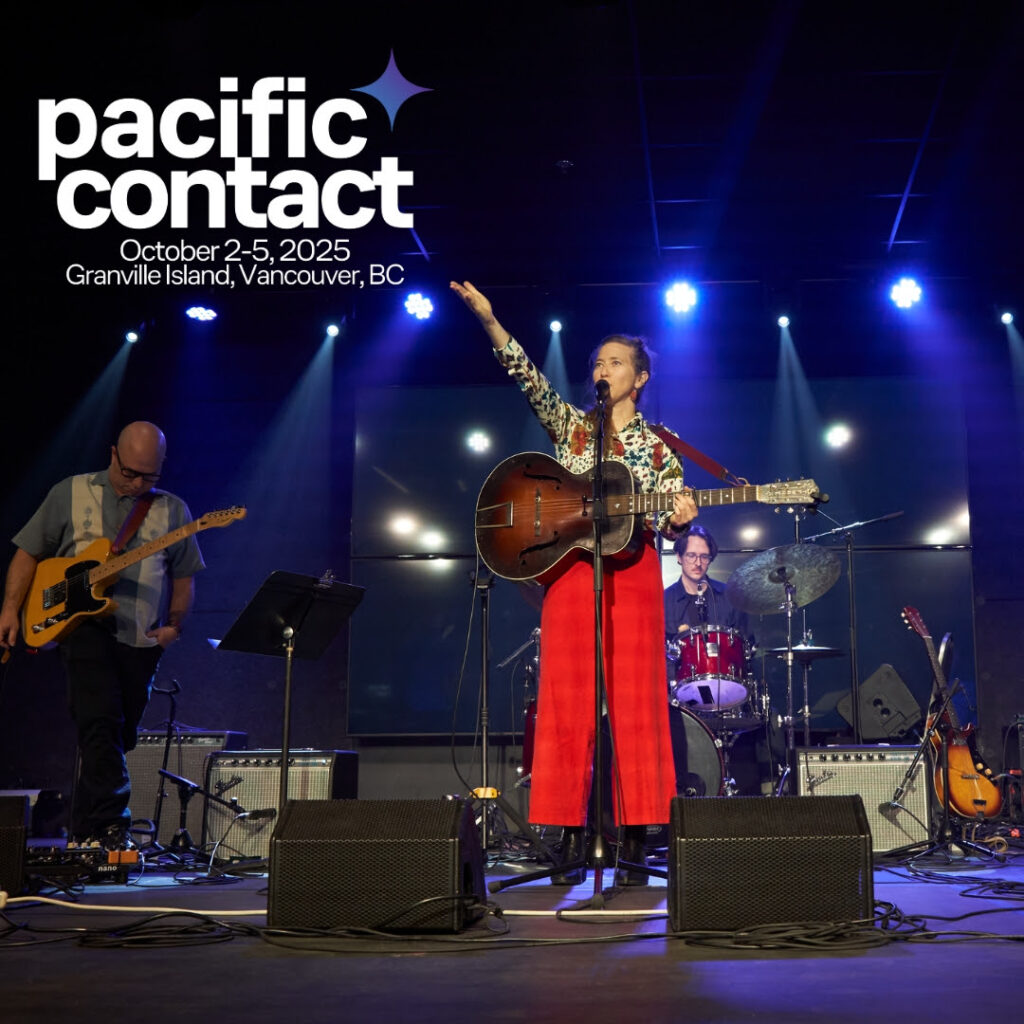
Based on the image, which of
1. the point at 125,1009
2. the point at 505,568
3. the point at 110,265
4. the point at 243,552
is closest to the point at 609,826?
the point at 505,568

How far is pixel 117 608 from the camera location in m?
4.92

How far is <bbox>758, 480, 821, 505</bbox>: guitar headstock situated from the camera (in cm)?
397

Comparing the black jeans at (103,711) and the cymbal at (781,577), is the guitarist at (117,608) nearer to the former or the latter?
the black jeans at (103,711)

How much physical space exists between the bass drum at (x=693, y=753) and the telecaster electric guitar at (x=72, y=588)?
9.48 ft

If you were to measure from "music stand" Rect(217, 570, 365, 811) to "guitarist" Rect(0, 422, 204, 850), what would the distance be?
39cm

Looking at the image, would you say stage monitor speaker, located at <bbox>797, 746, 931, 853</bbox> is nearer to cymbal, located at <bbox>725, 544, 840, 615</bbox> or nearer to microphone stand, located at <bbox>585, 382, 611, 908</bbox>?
cymbal, located at <bbox>725, 544, 840, 615</bbox>

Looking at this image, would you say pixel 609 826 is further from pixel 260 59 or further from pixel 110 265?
pixel 110 265

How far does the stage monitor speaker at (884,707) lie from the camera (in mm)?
8109

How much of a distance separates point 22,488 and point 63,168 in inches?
109

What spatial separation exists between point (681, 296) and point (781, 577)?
307cm

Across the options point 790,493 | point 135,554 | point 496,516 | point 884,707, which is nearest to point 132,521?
point 135,554

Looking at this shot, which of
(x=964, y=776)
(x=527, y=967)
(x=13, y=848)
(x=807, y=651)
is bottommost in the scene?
(x=964, y=776)

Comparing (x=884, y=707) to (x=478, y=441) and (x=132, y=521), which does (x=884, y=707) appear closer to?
(x=478, y=441)

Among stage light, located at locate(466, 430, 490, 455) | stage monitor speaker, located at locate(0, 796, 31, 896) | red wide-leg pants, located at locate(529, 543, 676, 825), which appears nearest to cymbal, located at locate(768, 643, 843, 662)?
stage light, located at locate(466, 430, 490, 455)
